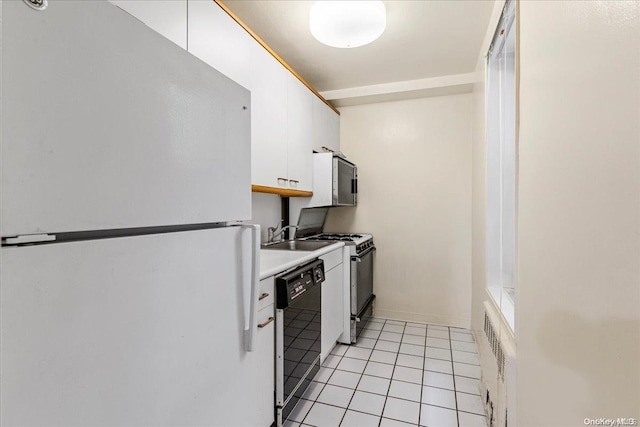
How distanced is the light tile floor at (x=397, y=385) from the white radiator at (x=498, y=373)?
0.20 m

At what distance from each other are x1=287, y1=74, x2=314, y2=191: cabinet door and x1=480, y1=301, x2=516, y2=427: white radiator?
1619 mm

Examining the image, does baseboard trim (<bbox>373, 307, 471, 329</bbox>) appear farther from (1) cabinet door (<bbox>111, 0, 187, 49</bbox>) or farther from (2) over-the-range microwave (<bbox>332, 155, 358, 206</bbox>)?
(1) cabinet door (<bbox>111, 0, 187, 49</bbox>)

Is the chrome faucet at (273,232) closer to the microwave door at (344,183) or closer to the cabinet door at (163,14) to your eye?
the microwave door at (344,183)

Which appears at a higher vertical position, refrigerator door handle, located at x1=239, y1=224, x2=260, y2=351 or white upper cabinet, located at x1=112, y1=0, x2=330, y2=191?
white upper cabinet, located at x1=112, y1=0, x2=330, y2=191

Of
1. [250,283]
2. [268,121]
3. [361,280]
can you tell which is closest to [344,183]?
[361,280]

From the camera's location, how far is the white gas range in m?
2.72

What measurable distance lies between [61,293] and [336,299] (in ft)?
7.10

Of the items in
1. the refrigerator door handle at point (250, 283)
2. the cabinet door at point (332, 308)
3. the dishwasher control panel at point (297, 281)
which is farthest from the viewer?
the cabinet door at point (332, 308)

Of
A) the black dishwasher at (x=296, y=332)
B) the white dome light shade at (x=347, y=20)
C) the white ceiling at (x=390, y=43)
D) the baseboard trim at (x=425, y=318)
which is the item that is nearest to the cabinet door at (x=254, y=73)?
the white ceiling at (x=390, y=43)

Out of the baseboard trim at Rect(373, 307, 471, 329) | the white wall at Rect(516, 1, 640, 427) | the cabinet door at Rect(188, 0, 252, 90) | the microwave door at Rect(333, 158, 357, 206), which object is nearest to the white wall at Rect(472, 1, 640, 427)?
the white wall at Rect(516, 1, 640, 427)

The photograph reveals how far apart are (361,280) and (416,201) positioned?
3.57 ft

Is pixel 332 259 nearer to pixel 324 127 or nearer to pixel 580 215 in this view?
pixel 324 127

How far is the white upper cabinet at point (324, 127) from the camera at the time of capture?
2862mm

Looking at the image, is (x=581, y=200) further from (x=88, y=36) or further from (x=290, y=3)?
(x=290, y=3)
